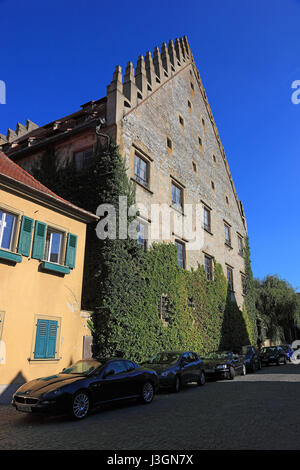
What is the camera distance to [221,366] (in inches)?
627

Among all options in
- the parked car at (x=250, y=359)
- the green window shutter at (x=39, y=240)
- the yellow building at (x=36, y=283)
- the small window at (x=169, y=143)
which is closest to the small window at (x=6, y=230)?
the yellow building at (x=36, y=283)

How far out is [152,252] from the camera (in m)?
17.4

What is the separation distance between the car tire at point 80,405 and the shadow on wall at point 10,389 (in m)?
3.66

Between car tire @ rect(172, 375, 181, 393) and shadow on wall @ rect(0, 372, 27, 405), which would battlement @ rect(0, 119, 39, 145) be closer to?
shadow on wall @ rect(0, 372, 27, 405)

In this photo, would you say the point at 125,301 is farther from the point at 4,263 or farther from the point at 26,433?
the point at 26,433

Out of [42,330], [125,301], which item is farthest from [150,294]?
[42,330]

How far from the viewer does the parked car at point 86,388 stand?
738 cm

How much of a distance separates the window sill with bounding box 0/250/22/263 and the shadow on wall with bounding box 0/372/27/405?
136 inches

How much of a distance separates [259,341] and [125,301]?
21.9 m

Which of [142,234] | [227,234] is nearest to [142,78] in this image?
[142,234]

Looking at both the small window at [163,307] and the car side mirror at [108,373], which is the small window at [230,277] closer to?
the small window at [163,307]

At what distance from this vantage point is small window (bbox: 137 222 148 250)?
1713 cm

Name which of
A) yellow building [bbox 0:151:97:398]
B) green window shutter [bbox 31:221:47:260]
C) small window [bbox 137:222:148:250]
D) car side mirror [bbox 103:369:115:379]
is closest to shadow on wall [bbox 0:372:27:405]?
yellow building [bbox 0:151:97:398]

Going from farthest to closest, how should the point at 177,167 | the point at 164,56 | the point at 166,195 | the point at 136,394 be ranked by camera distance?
the point at 164,56 → the point at 177,167 → the point at 166,195 → the point at 136,394
